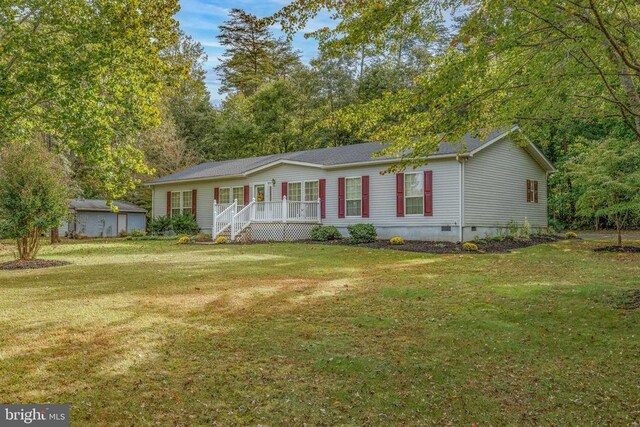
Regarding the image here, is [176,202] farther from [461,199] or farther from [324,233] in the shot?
[461,199]

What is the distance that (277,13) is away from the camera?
6457 millimetres

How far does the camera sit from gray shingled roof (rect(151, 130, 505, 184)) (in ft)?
57.4

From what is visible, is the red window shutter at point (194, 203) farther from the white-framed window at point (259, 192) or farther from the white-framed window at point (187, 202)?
the white-framed window at point (259, 192)

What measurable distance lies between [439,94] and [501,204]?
13.5m

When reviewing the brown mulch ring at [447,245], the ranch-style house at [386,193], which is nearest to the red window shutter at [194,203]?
the ranch-style house at [386,193]

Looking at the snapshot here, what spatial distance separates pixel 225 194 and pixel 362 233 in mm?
9208

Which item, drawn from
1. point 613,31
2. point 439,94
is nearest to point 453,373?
point 439,94

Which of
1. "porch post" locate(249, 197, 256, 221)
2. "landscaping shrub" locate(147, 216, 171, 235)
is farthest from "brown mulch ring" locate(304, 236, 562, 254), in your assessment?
"landscaping shrub" locate(147, 216, 171, 235)

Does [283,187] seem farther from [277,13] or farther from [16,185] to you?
[277,13]

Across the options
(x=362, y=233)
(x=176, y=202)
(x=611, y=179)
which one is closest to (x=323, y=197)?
(x=362, y=233)

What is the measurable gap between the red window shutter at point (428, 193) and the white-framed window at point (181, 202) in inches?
523

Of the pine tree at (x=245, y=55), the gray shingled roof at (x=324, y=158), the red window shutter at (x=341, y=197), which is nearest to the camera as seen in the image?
the gray shingled roof at (x=324, y=158)

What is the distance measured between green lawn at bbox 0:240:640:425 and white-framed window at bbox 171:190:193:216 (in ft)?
52.5

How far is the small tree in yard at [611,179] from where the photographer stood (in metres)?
13.8
